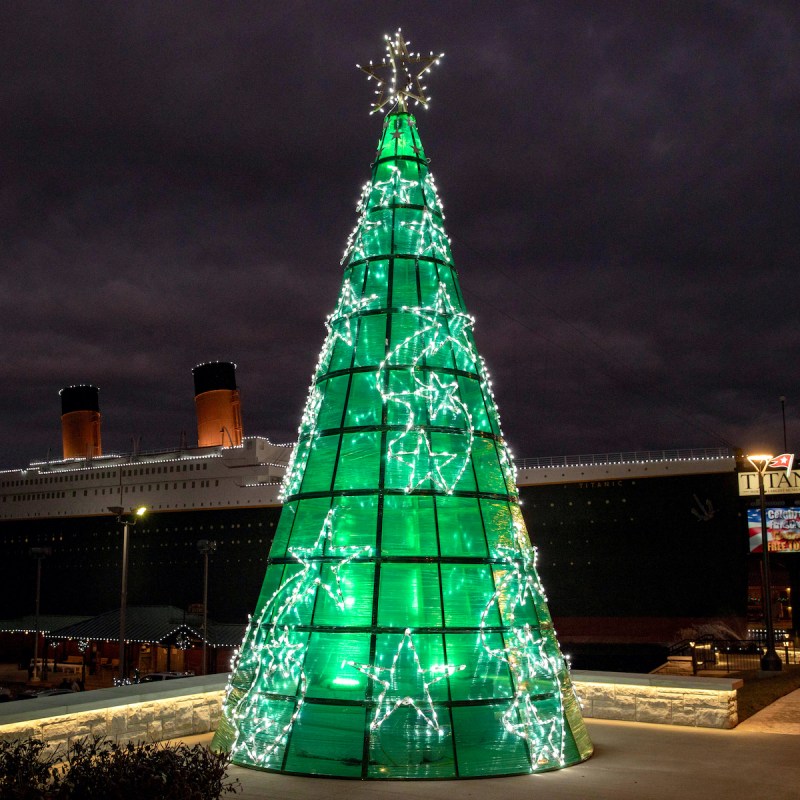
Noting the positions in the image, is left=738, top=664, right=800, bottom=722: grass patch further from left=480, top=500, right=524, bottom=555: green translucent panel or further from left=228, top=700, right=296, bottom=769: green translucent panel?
left=228, top=700, right=296, bottom=769: green translucent panel

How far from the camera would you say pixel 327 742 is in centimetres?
581

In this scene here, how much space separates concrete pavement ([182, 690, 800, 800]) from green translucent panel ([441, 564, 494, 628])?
1149mm

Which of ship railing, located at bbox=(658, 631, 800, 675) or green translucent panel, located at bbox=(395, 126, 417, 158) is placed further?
ship railing, located at bbox=(658, 631, 800, 675)

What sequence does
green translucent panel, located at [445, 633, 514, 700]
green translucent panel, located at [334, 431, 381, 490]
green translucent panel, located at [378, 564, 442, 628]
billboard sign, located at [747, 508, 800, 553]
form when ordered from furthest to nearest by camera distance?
billboard sign, located at [747, 508, 800, 553], green translucent panel, located at [334, 431, 381, 490], green translucent panel, located at [378, 564, 442, 628], green translucent panel, located at [445, 633, 514, 700]

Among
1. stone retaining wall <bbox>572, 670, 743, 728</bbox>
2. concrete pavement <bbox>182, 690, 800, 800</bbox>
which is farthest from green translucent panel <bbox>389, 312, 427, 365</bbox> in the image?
stone retaining wall <bbox>572, 670, 743, 728</bbox>

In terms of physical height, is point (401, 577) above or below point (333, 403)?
below

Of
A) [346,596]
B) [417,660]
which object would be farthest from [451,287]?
[417,660]

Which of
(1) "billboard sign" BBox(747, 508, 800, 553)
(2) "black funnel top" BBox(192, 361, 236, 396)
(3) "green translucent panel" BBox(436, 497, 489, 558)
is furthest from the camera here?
(2) "black funnel top" BBox(192, 361, 236, 396)

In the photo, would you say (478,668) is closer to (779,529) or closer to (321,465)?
(321,465)

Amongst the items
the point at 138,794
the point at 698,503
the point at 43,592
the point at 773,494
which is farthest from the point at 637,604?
the point at 43,592

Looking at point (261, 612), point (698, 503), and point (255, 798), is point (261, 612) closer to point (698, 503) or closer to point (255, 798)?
point (255, 798)

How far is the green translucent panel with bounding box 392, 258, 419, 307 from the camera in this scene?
23.5 feet

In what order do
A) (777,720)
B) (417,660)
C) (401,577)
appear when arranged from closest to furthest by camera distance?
(417,660), (401,577), (777,720)

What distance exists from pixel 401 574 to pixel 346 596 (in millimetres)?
473
